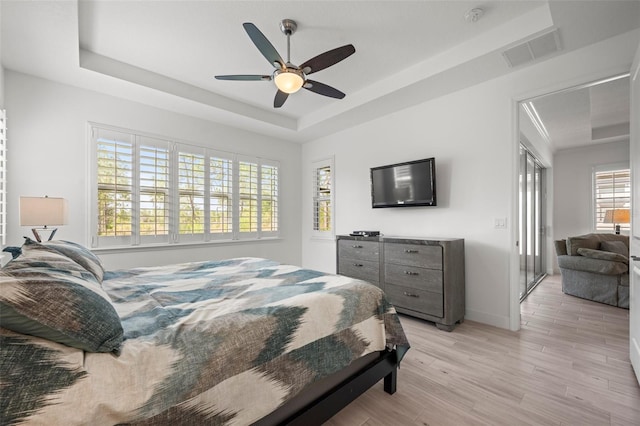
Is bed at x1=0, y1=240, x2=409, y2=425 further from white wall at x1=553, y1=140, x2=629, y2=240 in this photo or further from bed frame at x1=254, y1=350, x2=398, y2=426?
white wall at x1=553, y1=140, x2=629, y2=240

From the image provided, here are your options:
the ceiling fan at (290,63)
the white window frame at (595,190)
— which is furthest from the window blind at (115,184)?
the white window frame at (595,190)

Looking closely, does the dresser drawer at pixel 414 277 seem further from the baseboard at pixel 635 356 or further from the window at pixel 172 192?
the window at pixel 172 192

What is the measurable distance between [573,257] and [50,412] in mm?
5636

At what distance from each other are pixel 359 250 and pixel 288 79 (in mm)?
2303

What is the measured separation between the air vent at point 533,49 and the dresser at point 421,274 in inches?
73.4

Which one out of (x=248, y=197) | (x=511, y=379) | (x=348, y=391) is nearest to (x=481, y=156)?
(x=511, y=379)

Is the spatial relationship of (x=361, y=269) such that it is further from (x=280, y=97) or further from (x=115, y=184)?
(x=115, y=184)

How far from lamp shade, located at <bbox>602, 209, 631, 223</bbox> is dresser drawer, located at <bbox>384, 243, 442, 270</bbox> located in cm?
438

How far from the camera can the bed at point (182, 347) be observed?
0.83m

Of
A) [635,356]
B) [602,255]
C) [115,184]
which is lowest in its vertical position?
[635,356]

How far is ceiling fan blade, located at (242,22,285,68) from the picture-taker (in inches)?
76.5

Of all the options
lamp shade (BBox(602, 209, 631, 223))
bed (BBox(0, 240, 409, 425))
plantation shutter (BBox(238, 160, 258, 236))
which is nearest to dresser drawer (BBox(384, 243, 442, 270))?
bed (BBox(0, 240, 409, 425))

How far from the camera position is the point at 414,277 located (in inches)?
125

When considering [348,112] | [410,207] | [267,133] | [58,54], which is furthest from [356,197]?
[58,54]
